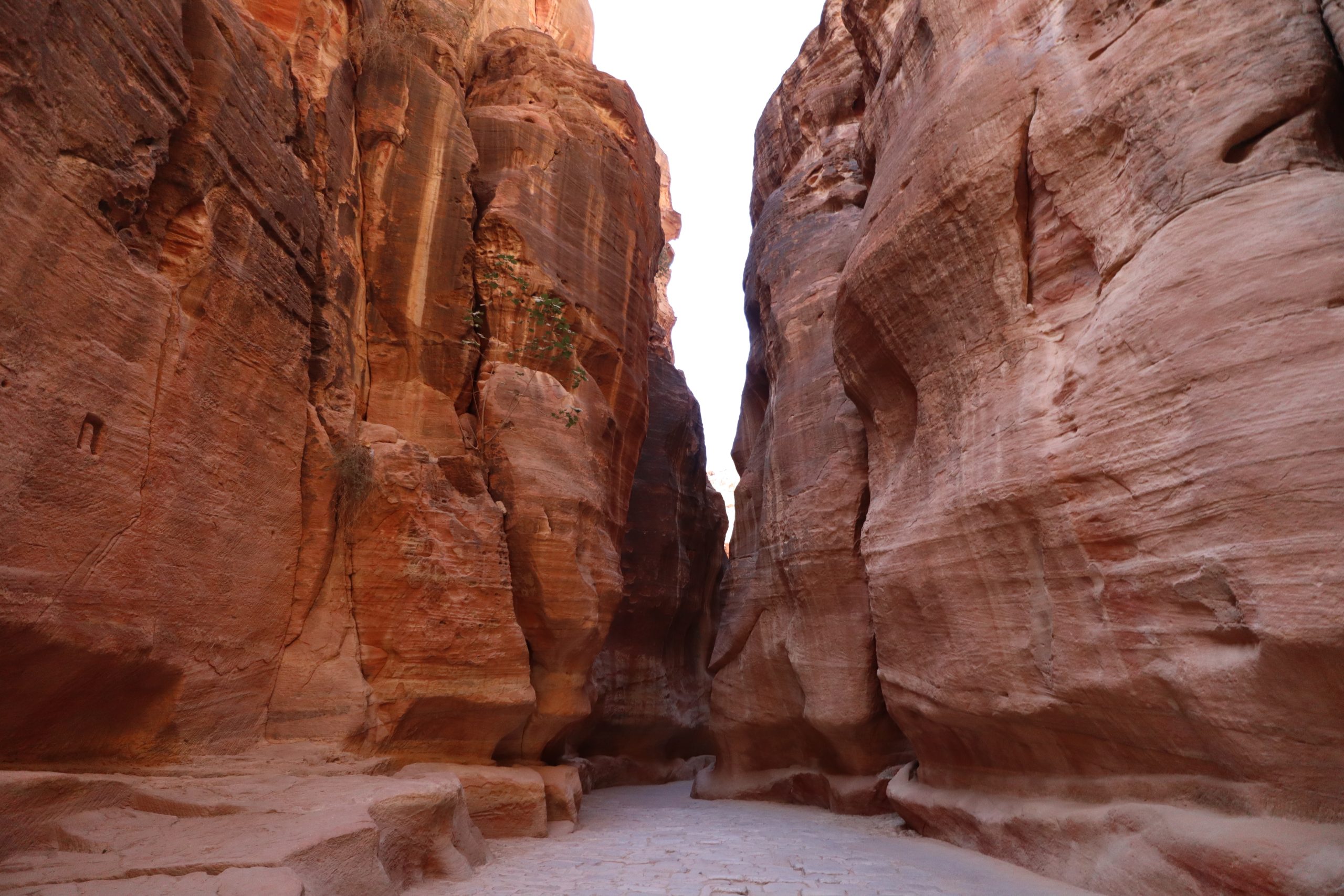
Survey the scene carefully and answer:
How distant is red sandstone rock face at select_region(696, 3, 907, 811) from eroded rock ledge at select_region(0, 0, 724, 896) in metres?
2.82

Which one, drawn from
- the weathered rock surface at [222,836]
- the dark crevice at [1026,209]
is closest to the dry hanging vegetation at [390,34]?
the dark crevice at [1026,209]

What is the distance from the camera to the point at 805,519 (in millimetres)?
12836

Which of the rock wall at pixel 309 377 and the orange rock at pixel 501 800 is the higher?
the rock wall at pixel 309 377

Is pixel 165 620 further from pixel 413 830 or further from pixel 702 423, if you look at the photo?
pixel 702 423

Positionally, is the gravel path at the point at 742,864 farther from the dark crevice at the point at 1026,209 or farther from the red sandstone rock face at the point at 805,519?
the dark crevice at the point at 1026,209

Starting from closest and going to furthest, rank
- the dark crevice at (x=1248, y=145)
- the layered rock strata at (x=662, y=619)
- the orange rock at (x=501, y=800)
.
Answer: the dark crevice at (x=1248, y=145) → the orange rock at (x=501, y=800) → the layered rock strata at (x=662, y=619)

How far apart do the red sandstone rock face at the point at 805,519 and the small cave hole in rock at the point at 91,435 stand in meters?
8.64

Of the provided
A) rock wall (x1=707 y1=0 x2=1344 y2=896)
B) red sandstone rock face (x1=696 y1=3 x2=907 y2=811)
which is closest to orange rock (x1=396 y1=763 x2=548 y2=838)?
rock wall (x1=707 y1=0 x2=1344 y2=896)

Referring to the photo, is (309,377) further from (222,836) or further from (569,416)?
(222,836)

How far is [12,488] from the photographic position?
15.0 ft

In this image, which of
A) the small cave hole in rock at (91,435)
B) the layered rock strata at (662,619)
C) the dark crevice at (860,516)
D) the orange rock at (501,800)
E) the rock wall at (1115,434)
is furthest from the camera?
the layered rock strata at (662,619)

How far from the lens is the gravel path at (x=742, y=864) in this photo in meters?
5.80

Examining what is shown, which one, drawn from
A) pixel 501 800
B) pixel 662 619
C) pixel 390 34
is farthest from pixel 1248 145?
pixel 662 619

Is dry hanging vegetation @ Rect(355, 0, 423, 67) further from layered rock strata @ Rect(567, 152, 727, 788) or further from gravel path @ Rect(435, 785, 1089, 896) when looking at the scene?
layered rock strata @ Rect(567, 152, 727, 788)
